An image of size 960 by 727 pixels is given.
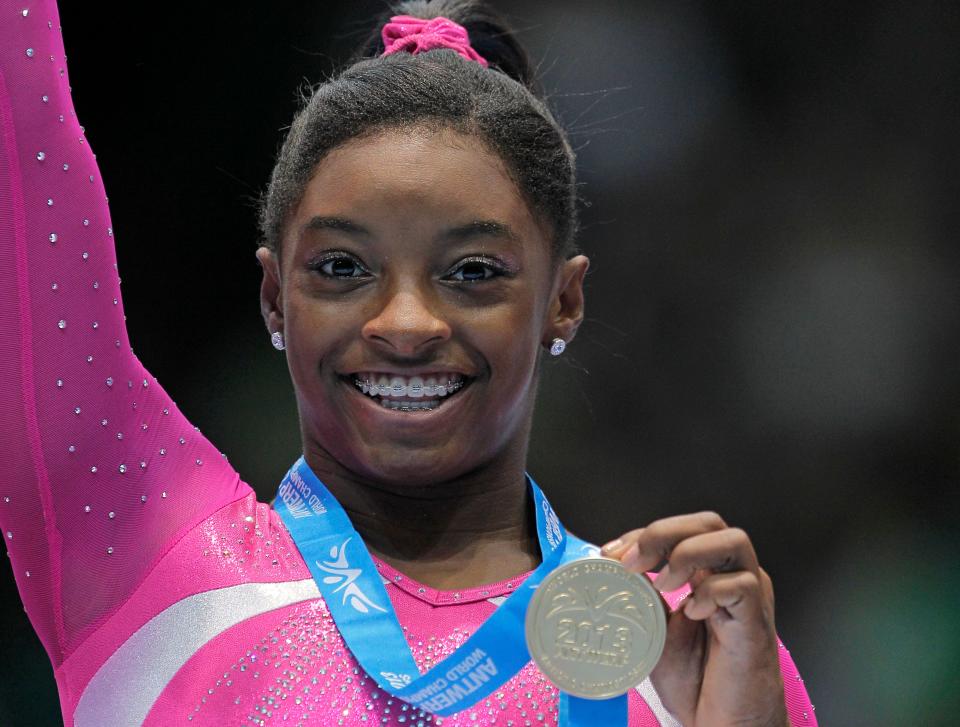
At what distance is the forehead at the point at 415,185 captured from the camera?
1.63 meters

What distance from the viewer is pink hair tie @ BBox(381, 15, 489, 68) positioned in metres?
1.95

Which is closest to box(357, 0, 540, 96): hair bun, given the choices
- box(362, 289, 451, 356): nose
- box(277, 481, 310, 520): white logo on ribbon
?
box(362, 289, 451, 356): nose

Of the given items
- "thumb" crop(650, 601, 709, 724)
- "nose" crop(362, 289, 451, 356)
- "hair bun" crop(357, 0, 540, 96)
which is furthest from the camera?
"hair bun" crop(357, 0, 540, 96)

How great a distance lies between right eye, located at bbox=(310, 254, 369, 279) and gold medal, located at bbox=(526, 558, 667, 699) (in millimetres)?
484

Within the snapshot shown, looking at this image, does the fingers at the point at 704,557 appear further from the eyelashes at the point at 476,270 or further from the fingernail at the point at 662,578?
the eyelashes at the point at 476,270

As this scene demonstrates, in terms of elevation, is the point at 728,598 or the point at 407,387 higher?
the point at 407,387

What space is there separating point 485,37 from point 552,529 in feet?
2.62

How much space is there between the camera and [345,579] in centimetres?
166

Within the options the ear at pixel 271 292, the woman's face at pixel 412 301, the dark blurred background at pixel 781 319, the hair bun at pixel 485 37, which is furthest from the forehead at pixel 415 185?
the dark blurred background at pixel 781 319

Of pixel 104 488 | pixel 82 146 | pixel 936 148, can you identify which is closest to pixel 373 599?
pixel 104 488

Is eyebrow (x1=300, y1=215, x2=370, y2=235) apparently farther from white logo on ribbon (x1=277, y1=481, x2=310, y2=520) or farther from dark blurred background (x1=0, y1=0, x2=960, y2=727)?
dark blurred background (x1=0, y1=0, x2=960, y2=727)

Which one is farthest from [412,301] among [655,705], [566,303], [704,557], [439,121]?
[655,705]

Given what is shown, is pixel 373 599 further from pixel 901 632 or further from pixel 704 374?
pixel 901 632

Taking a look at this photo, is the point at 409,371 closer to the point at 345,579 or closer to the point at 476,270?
the point at 476,270
